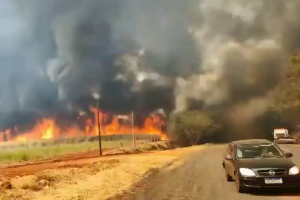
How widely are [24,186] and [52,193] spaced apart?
2622 millimetres

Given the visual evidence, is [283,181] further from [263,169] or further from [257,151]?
[257,151]

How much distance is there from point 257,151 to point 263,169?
1777mm

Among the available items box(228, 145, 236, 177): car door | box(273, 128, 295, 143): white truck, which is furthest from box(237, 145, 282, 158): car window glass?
box(273, 128, 295, 143): white truck

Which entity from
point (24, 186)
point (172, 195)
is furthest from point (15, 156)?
point (172, 195)

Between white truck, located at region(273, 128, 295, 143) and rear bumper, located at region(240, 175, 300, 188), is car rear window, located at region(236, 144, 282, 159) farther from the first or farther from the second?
white truck, located at region(273, 128, 295, 143)

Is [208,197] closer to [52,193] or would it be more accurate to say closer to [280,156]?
[280,156]

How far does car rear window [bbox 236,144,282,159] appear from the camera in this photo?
45.3ft

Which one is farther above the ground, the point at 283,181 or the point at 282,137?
the point at 283,181

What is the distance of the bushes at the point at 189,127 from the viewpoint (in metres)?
91.1

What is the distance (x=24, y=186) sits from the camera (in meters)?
17.4

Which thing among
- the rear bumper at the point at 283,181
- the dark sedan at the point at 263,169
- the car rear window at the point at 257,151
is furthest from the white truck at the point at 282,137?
the rear bumper at the point at 283,181

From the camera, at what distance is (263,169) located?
40.6 feet

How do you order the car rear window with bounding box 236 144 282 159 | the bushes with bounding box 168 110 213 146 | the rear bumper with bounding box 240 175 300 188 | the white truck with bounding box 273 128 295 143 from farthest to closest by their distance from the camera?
the bushes with bounding box 168 110 213 146, the white truck with bounding box 273 128 295 143, the car rear window with bounding box 236 144 282 159, the rear bumper with bounding box 240 175 300 188

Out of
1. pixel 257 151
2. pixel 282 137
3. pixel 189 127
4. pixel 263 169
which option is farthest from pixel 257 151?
pixel 189 127
